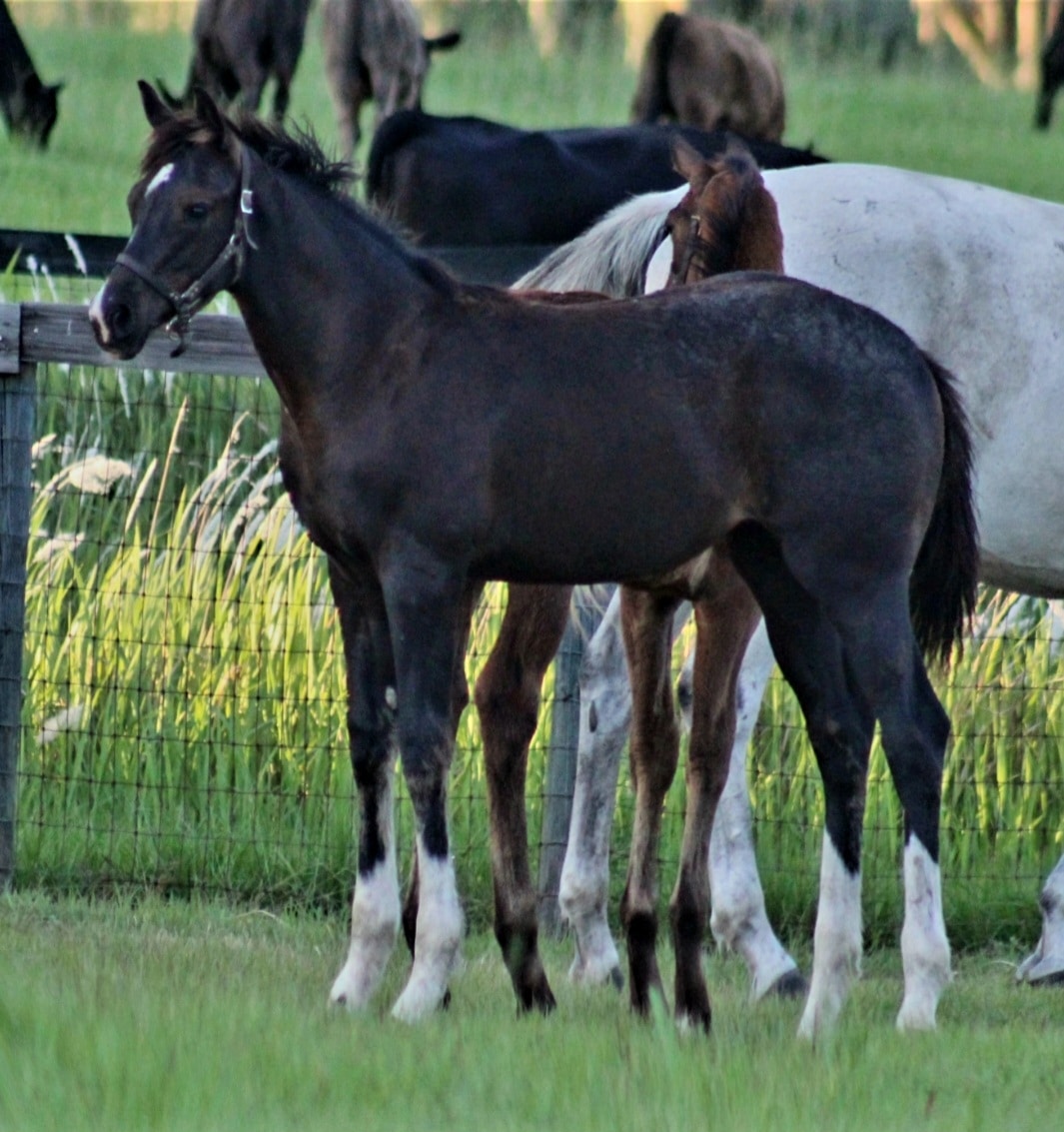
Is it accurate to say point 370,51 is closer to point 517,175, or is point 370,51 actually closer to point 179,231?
point 517,175

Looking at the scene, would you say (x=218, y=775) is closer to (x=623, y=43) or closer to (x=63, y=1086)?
(x=63, y=1086)

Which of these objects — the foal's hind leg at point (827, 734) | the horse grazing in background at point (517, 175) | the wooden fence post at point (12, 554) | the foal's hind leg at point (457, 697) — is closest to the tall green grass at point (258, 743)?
the wooden fence post at point (12, 554)

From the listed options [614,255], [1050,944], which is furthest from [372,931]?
[1050,944]

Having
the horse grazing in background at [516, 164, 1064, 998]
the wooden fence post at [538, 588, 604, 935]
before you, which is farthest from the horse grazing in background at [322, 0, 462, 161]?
the wooden fence post at [538, 588, 604, 935]

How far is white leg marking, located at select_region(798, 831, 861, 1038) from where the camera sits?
14.2 ft

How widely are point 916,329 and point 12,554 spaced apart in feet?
9.67

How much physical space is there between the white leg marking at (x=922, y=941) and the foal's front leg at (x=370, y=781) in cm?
118

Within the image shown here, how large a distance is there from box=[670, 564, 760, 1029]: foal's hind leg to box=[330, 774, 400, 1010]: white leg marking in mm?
665

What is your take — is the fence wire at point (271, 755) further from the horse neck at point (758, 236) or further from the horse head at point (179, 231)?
the horse head at point (179, 231)

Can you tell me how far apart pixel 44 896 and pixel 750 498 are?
2.88 meters

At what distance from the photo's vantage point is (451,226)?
40.1ft

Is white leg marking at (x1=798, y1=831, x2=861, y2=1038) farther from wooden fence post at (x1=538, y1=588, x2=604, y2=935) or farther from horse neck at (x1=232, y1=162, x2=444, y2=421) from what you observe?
wooden fence post at (x1=538, y1=588, x2=604, y2=935)

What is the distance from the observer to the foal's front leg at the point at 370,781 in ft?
14.6

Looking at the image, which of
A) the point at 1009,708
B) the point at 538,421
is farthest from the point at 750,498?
the point at 1009,708
